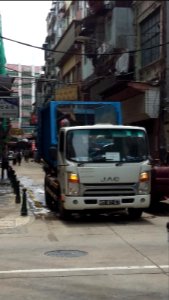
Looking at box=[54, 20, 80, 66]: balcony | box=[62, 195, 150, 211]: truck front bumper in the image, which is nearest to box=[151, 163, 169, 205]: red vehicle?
box=[62, 195, 150, 211]: truck front bumper

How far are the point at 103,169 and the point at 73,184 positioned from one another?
77cm

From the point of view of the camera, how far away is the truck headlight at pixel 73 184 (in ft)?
40.3

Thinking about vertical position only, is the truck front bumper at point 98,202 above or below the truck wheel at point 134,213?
above

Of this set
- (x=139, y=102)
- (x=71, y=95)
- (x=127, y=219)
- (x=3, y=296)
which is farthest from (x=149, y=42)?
(x=3, y=296)

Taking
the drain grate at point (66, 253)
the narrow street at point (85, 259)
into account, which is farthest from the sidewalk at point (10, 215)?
the drain grate at point (66, 253)

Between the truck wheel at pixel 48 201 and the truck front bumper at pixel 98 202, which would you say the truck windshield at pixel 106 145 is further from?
the truck wheel at pixel 48 201

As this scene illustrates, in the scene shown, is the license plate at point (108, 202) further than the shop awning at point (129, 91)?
No

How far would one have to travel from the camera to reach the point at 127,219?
13250 mm

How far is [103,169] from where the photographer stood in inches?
483

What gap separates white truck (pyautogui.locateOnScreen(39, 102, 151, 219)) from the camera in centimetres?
1230

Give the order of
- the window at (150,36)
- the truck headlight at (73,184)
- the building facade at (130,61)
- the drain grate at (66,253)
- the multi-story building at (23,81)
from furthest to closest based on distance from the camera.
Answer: the multi-story building at (23,81), the window at (150,36), the building facade at (130,61), the truck headlight at (73,184), the drain grate at (66,253)

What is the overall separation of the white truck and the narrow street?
512 mm

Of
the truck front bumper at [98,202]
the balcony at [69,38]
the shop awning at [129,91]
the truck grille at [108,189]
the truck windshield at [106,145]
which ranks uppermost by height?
the balcony at [69,38]

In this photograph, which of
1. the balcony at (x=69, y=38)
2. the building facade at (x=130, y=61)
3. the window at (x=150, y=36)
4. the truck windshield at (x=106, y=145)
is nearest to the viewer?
the truck windshield at (x=106, y=145)
